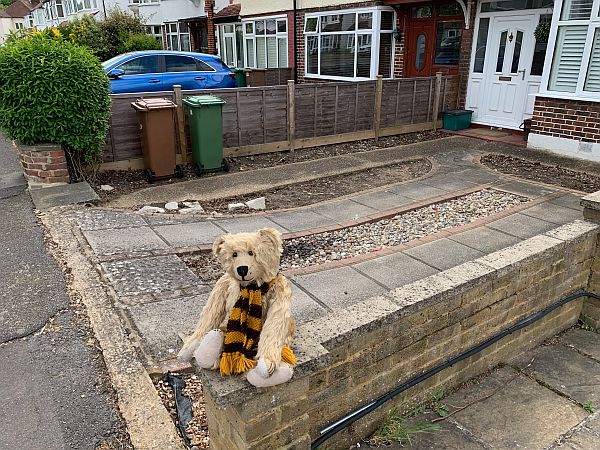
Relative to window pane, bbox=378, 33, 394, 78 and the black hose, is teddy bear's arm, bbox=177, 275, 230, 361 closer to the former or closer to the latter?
the black hose

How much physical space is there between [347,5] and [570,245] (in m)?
11.5

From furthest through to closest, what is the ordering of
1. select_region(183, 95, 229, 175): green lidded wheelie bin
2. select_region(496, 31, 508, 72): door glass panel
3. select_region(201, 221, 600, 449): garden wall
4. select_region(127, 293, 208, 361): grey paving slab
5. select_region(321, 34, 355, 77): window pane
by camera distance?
select_region(321, 34, 355, 77): window pane → select_region(496, 31, 508, 72): door glass panel → select_region(183, 95, 229, 175): green lidded wheelie bin → select_region(127, 293, 208, 361): grey paving slab → select_region(201, 221, 600, 449): garden wall

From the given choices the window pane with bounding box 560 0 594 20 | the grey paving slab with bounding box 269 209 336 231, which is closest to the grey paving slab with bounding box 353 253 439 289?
the grey paving slab with bounding box 269 209 336 231

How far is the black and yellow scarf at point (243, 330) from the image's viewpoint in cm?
204

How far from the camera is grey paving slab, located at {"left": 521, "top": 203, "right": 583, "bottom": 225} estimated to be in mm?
5848

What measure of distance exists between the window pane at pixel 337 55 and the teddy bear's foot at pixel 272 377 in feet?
43.2

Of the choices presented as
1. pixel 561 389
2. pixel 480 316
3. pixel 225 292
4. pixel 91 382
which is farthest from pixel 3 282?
pixel 561 389

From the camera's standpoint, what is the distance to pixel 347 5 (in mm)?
13547

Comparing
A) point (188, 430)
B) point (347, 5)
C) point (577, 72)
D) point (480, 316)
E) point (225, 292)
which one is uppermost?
point (347, 5)

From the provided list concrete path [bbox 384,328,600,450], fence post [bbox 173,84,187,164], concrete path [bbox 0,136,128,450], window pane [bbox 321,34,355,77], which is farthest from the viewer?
window pane [bbox 321,34,355,77]

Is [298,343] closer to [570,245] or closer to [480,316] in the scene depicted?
[480,316]

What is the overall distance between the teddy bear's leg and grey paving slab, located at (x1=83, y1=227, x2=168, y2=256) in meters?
3.06

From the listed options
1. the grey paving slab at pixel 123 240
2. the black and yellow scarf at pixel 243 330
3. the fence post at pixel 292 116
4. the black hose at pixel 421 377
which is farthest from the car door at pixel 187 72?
Result: the black and yellow scarf at pixel 243 330

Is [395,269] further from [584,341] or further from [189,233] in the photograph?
[189,233]
